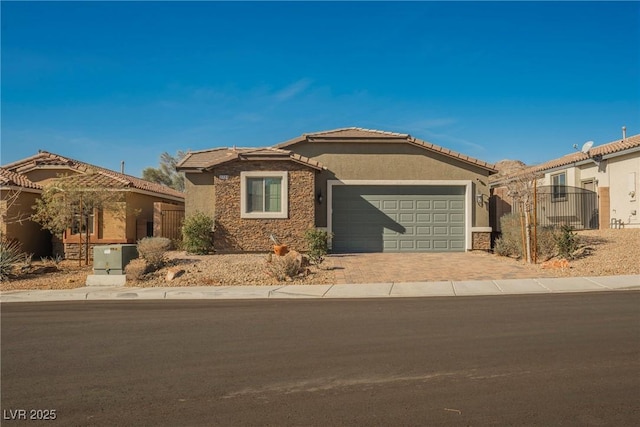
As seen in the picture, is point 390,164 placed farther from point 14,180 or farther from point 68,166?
point 14,180

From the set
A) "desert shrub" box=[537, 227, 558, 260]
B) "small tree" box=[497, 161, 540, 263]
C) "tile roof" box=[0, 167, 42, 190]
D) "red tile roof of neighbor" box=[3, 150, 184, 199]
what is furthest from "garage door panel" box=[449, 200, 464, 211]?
"tile roof" box=[0, 167, 42, 190]

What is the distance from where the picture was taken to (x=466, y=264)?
16016mm

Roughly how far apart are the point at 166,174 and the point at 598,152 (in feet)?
123

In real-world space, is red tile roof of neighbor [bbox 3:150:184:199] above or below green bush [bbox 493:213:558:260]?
above

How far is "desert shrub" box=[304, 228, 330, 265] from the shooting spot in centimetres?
1593

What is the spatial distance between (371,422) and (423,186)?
1629 cm

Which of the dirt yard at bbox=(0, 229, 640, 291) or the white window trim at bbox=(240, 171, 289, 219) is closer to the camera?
the dirt yard at bbox=(0, 229, 640, 291)

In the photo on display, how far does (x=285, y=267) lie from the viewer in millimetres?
13977

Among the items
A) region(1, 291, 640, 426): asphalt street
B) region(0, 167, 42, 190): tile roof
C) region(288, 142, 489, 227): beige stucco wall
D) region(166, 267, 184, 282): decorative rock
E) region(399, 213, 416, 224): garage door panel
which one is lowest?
region(1, 291, 640, 426): asphalt street

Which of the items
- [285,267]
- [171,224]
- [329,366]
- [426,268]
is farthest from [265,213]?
[329,366]

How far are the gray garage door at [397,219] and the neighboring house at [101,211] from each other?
699 cm

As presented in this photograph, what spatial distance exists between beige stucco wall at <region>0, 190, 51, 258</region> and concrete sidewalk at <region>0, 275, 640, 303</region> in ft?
21.9

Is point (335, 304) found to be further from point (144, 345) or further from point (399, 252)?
point (399, 252)

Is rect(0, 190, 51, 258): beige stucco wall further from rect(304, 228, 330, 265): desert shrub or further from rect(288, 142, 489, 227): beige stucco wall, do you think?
rect(288, 142, 489, 227): beige stucco wall
